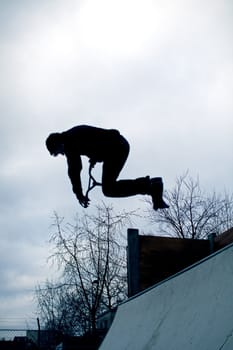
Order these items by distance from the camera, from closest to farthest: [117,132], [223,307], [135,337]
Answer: [223,307] < [117,132] < [135,337]

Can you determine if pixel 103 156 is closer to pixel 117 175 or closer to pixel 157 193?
pixel 117 175

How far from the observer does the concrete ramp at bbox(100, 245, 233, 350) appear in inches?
110

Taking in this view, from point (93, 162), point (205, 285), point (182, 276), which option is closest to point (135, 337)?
point (182, 276)

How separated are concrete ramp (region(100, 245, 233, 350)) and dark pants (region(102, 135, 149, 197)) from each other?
3.53 feet

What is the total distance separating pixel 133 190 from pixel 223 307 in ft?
5.44

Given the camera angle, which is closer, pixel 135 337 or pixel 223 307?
pixel 223 307

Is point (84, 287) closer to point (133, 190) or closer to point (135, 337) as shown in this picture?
point (135, 337)

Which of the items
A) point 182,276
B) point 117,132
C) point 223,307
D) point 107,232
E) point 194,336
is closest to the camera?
point 223,307

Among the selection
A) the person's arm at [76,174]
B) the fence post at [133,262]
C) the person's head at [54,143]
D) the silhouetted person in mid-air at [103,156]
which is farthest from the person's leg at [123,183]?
the fence post at [133,262]

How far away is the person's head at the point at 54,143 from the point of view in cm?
370

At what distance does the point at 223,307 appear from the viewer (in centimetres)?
285

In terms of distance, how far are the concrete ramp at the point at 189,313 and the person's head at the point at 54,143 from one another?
6.08 ft

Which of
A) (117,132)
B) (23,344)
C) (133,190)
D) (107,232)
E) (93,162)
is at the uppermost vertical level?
(107,232)

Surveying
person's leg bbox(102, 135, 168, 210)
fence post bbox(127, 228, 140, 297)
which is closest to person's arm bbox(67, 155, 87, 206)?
person's leg bbox(102, 135, 168, 210)
